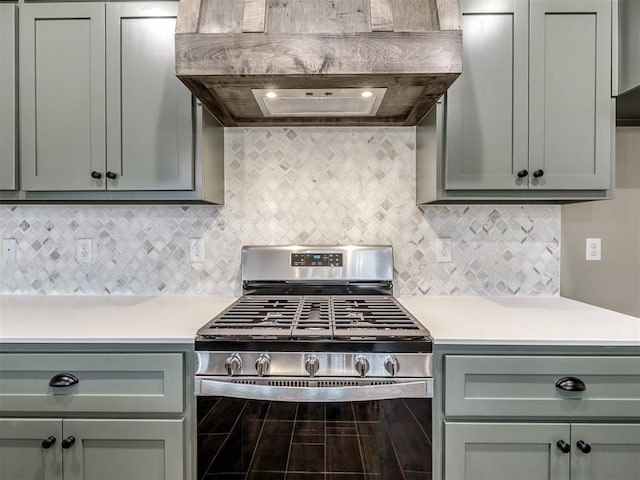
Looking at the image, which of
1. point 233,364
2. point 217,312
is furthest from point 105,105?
point 233,364

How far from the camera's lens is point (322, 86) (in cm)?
139

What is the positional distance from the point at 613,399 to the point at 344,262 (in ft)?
3.62

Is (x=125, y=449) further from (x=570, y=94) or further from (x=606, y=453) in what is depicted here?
(x=570, y=94)

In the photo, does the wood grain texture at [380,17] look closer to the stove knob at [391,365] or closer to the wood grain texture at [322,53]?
the wood grain texture at [322,53]

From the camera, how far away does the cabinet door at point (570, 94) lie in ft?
Result: 4.92

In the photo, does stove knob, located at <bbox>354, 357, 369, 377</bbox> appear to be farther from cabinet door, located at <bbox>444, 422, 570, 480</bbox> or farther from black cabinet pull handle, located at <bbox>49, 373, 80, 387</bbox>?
black cabinet pull handle, located at <bbox>49, 373, 80, 387</bbox>

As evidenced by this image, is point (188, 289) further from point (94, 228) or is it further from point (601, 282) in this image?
point (601, 282)

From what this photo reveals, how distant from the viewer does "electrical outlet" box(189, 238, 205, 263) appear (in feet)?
6.27

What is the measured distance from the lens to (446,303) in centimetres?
174

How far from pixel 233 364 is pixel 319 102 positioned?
1075 mm

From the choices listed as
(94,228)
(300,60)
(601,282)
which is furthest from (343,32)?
(601,282)

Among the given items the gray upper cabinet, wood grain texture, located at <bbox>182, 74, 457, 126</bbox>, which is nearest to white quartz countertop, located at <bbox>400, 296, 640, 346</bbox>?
wood grain texture, located at <bbox>182, 74, 457, 126</bbox>

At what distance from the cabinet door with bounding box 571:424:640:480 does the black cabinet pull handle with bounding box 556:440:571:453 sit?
23 mm

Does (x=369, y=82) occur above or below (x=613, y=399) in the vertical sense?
above
